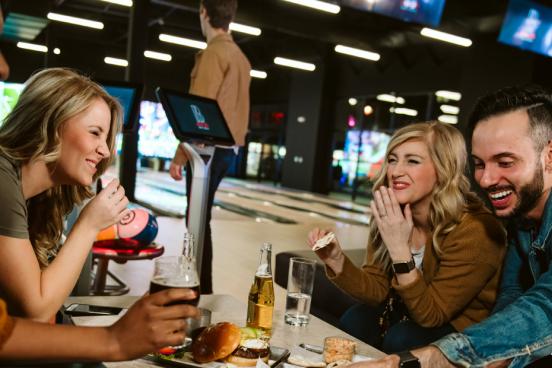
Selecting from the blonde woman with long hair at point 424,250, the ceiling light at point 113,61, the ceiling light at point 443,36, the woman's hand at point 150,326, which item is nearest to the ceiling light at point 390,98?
the ceiling light at point 443,36

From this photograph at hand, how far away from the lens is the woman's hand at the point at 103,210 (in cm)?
138

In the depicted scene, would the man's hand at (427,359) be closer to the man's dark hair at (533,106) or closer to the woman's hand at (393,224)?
the woman's hand at (393,224)

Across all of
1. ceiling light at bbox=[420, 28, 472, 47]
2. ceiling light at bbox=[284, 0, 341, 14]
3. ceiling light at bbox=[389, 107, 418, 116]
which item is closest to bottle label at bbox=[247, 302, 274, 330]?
ceiling light at bbox=[284, 0, 341, 14]

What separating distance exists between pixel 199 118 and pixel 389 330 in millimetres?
1297

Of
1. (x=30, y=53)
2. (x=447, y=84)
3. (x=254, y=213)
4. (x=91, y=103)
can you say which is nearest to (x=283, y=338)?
(x=91, y=103)

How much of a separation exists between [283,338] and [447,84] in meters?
11.5

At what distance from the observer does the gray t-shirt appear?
1.21 meters

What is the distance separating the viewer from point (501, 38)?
653cm

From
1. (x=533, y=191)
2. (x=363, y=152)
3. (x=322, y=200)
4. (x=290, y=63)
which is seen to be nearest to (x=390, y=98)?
(x=363, y=152)

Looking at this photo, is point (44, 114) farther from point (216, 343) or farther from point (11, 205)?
point (216, 343)

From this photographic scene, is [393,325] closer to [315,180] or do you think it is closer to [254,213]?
[254,213]

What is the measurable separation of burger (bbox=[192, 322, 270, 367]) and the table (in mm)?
112

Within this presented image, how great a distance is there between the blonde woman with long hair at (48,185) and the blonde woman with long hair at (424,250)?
0.77m

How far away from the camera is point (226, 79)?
3189 mm
